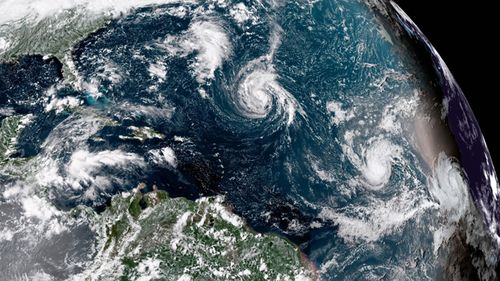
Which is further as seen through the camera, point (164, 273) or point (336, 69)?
point (336, 69)

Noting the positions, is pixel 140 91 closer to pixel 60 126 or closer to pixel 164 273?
pixel 60 126

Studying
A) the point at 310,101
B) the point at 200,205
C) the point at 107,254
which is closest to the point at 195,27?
the point at 310,101

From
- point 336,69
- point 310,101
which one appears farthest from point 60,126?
point 336,69

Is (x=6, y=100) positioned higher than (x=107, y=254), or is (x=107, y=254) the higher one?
(x=6, y=100)

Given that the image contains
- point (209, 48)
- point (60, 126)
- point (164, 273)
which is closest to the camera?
point (164, 273)

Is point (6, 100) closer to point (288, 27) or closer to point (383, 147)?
point (288, 27)

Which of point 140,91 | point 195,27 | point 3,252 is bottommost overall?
point 3,252

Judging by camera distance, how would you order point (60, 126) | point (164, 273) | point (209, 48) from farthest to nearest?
point (209, 48)
point (60, 126)
point (164, 273)
